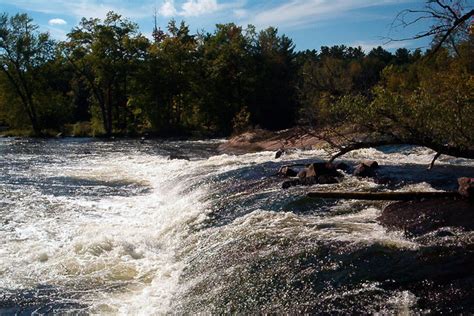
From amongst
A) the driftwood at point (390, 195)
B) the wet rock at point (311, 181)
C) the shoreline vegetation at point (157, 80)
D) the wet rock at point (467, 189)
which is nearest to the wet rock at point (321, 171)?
the wet rock at point (311, 181)

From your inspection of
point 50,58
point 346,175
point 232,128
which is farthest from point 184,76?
point 346,175

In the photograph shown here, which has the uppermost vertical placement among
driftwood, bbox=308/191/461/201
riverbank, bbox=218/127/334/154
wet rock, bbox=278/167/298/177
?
driftwood, bbox=308/191/461/201

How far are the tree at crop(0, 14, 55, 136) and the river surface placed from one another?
3165 centimetres

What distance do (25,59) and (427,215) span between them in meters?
→ 43.2

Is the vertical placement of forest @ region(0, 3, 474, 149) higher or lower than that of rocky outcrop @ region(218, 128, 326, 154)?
higher

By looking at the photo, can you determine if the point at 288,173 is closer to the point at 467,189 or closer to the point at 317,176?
the point at 317,176

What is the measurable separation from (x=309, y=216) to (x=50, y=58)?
140 ft

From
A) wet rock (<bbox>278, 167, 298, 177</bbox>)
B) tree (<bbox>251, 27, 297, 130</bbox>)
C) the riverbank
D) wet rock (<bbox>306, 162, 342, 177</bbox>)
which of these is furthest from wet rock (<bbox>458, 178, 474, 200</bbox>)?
tree (<bbox>251, 27, 297, 130</bbox>)

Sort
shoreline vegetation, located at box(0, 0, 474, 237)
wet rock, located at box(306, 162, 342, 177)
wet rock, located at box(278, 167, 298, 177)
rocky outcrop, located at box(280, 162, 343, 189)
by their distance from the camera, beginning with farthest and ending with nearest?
1. shoreline vegetation, located at box(0, 0, 474, 237)
2. wet rock, located at box(278, 167, 298, 177)
3. wet rock, located at box(306, 162, 342, 177)
4. rocky outcrop, located at box(280, 162, 343, 189)

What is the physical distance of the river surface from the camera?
18.7 feet

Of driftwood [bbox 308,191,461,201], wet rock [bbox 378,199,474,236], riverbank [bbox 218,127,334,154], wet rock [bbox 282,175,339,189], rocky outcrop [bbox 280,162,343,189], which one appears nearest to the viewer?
wet rock [bbox 378,199,474,236]

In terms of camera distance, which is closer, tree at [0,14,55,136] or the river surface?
the river surface

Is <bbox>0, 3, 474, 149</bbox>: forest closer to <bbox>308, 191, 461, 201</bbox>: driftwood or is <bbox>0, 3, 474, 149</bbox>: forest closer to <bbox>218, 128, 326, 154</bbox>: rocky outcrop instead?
<bbox>218, 128, 326, 154</bbox>: rocky outcrop

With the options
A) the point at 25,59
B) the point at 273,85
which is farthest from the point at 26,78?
the point at 273,85
